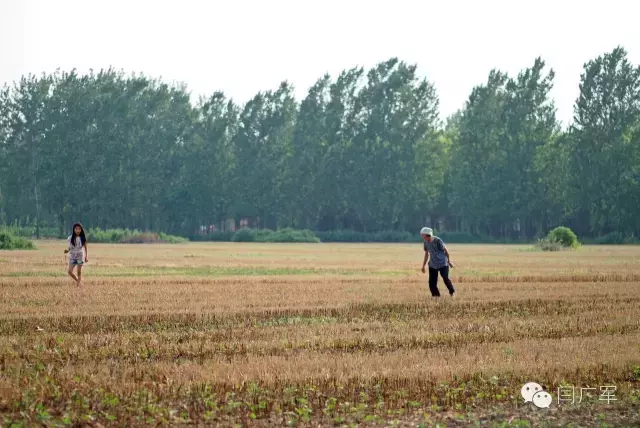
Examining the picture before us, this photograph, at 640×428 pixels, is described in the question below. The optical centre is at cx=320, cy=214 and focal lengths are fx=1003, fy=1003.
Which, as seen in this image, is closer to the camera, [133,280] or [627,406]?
[627,406]

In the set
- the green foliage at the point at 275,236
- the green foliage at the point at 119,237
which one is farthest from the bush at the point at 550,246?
the green foliage at the point at 119,237

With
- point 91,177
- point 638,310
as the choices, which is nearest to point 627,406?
point 638,310

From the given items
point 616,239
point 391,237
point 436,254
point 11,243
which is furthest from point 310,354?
point 391,237

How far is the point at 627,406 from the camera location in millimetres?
12047

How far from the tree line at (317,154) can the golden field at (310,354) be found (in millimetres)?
68127

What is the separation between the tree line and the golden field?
224 feet

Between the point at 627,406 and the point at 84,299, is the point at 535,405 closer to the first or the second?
the point at 627,406

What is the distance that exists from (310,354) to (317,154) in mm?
93722

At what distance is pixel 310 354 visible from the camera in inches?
600

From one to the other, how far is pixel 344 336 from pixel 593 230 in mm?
79142

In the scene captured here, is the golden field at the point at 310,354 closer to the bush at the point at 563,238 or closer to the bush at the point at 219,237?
the bush at the point at 563,238

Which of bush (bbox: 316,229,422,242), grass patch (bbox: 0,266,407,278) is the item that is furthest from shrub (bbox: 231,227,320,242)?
grass patch (bbox: 0,266,407,278)

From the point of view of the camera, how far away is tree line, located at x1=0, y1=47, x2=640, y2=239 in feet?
311

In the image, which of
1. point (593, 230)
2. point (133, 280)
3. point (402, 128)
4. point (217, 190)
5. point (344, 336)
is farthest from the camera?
point (217, 190)
